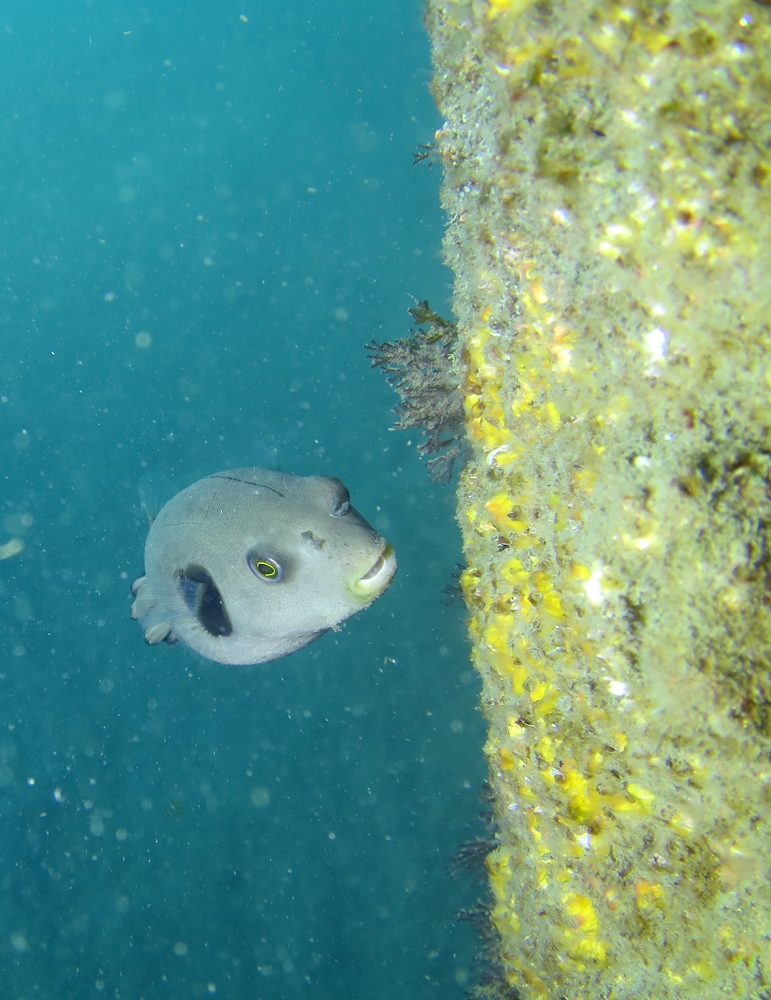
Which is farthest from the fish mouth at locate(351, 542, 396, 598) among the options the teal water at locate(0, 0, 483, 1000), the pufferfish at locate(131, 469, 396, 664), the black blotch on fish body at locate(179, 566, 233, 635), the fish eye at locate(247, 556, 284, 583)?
the teal water at locate(0, 0, 483, 1000)

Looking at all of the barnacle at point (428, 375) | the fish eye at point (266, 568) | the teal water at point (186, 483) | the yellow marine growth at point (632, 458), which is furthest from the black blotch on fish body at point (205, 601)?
the yellow marine growth at point (632, 458)

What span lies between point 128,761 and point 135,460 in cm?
942

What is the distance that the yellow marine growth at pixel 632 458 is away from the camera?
143 cm

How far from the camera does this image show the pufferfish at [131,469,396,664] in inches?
127

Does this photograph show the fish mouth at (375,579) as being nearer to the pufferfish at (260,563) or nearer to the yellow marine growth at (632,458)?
the pufferfish at (260,563)

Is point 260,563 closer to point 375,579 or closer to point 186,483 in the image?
point 375,579

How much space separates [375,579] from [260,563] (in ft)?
2.35

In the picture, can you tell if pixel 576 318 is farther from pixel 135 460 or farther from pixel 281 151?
pixel 281 151

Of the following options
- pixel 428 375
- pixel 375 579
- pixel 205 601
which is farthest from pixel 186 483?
pixel 375 579

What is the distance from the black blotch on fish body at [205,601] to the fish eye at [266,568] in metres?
0.45

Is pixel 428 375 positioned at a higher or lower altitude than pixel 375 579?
higher

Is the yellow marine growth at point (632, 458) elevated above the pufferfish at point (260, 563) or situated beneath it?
elevated above

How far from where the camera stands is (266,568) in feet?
11.2

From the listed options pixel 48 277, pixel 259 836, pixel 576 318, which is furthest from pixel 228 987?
pixel 48 277
